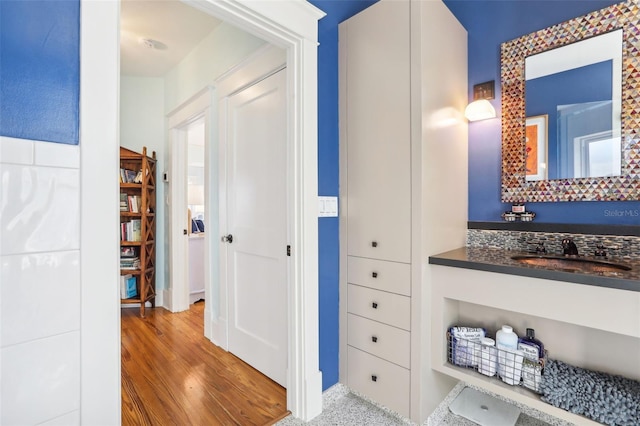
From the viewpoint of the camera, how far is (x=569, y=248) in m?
1.57

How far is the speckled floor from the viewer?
1599mm

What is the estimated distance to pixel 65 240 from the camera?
2.97 ft

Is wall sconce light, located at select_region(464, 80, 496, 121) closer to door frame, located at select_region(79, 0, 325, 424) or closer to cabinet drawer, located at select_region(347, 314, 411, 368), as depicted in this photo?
cabinet drawer, located at select_region(347, 314, 411, 368)

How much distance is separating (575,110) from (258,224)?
1.91 metres

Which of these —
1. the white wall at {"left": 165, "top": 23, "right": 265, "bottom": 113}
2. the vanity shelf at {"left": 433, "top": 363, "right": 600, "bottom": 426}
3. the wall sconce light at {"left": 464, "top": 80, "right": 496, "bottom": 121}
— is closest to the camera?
the vanity shelf at {"left": 433, "top": 363, "right": 600, "bottom": 426}

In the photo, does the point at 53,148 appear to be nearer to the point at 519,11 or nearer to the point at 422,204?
the point at 422,204

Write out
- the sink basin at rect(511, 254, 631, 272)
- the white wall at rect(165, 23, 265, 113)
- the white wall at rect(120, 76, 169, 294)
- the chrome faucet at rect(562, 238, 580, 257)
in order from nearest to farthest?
the sink basin at rect(511, 254, 631, 272)
the chrome faucet at rect(562, 238, 580, 257)
the white wall at rect(165, 23, 265, 113)
the white wall at rect(120, 76, 169, 294)

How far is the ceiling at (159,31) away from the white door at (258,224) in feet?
2.36

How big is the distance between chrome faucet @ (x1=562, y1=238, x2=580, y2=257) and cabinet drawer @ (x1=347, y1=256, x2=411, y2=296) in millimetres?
807

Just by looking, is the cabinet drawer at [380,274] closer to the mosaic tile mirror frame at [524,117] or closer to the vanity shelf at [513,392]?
the vanity shelf at [513,392]

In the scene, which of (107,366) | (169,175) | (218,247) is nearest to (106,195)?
(107,366)

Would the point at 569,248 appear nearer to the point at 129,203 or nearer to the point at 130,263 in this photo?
the point at 130,263

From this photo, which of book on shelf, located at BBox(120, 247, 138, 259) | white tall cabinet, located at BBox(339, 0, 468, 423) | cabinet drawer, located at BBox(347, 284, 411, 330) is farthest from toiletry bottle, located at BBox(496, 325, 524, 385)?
book on shelf, located at BBox(120, 247, 138, 259)

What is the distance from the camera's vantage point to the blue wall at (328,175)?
1758 mm
